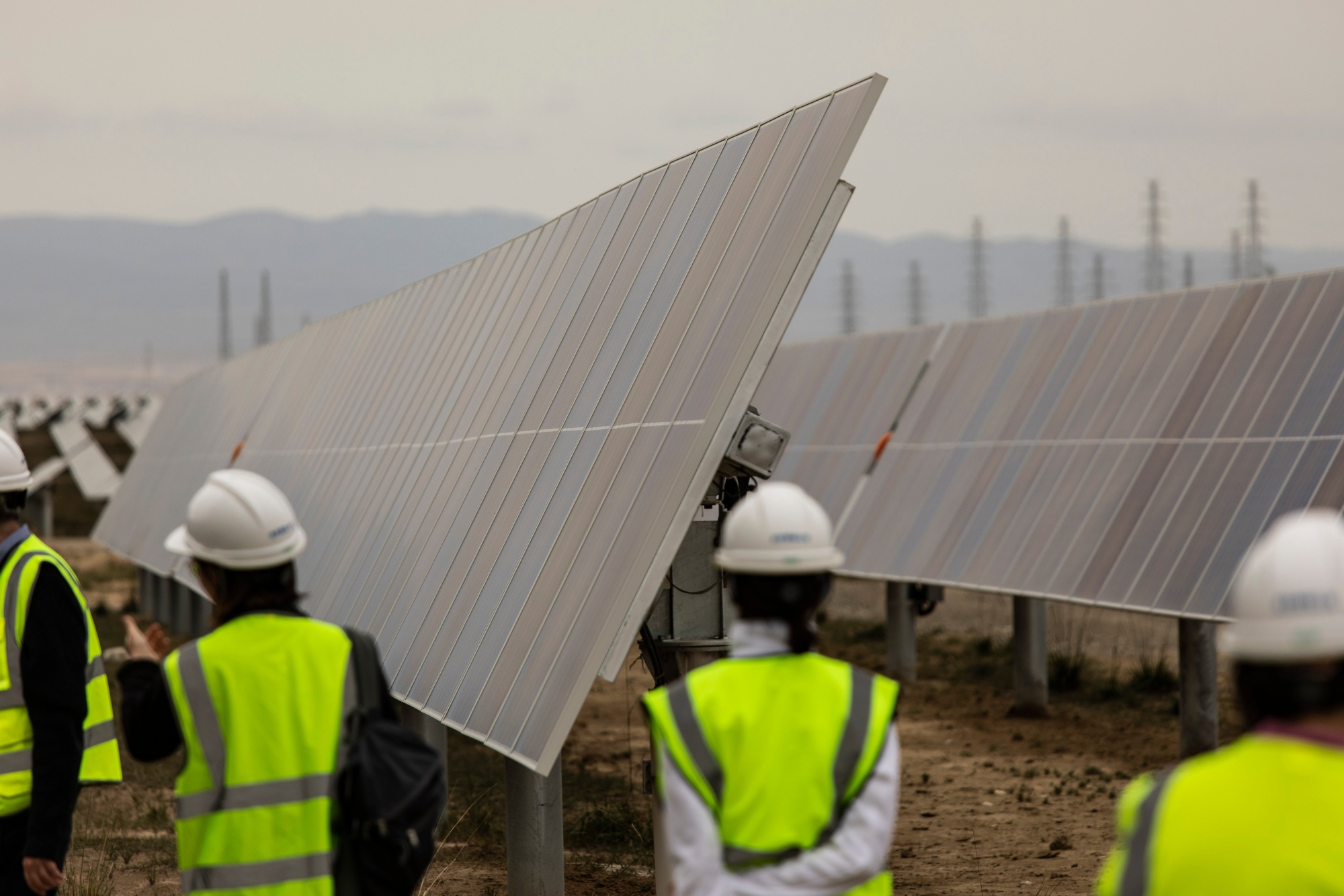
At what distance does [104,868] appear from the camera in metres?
10.0

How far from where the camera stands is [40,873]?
486 centimetres

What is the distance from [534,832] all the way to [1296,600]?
641 centimetres

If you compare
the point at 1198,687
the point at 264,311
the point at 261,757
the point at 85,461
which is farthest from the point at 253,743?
the point at 264,311

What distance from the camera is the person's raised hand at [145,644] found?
13.3 feet

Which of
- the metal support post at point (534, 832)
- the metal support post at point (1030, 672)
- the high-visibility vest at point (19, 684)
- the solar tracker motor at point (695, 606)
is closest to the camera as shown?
the high-visibility vest at point (19, 684)

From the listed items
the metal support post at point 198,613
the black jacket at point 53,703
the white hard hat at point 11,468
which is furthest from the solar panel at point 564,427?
the metal support post at point 198,613

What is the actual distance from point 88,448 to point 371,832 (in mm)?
47139

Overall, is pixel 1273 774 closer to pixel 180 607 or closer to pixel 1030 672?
pixel 1030 672

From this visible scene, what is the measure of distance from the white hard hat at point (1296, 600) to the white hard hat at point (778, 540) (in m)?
1.08

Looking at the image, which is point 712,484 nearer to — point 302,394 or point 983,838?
point 983,838

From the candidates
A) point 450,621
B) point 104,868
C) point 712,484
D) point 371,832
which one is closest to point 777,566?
point 371,832

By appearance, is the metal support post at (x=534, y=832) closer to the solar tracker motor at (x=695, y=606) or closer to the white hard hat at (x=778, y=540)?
the solar tracker motor at (x=695, y=606)

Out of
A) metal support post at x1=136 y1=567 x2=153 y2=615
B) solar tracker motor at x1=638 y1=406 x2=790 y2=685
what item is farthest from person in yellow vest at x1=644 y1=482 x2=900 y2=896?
metal support post at x1=136 y1=567 x2=153 y2=615

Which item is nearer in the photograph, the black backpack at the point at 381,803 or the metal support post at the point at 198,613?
the black backpack at the point at 381,803
